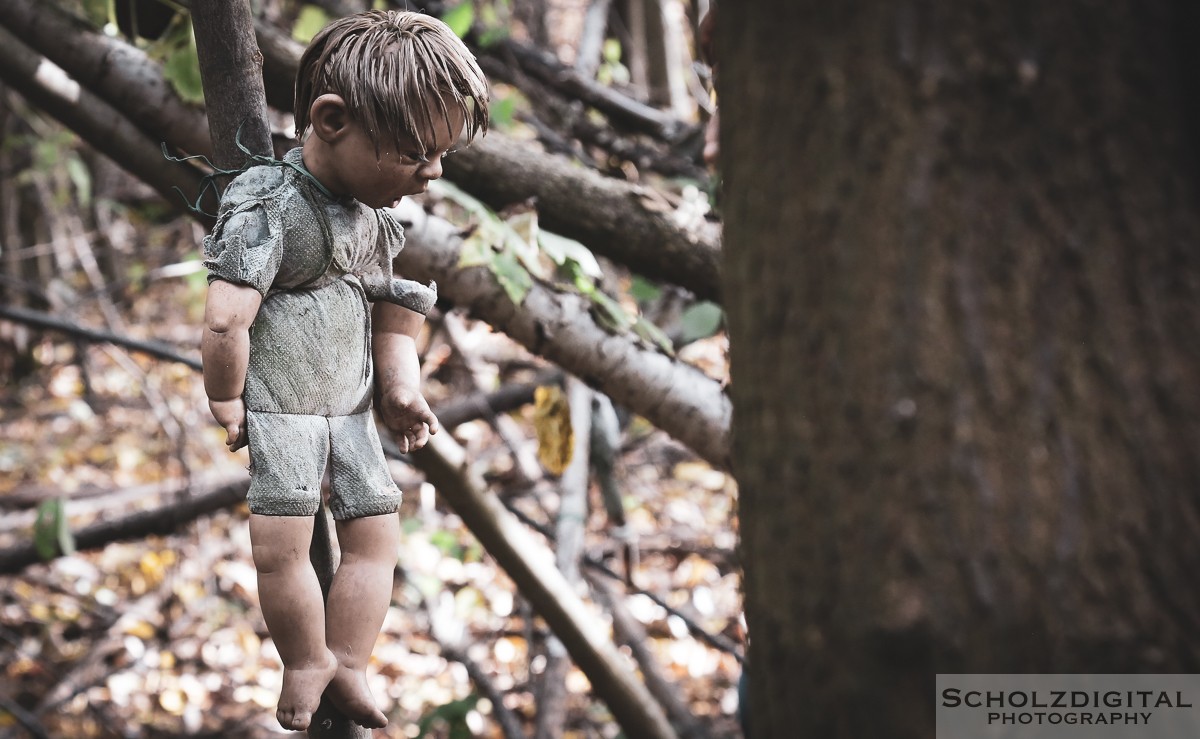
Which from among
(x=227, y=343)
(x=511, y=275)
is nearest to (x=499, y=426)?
(x=511, y=275)

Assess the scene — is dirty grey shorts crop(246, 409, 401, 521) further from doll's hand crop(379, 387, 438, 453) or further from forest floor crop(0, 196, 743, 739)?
forest floor crop(0, 196, 743, 739)

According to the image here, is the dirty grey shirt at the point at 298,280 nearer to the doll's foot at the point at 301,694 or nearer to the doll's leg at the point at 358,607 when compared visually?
the doll's leg at the point at 358,607

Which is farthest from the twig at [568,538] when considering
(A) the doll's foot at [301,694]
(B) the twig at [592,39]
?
(B) the twig at [592,39]

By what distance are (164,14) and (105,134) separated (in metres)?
0.32

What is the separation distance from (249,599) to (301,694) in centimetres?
297

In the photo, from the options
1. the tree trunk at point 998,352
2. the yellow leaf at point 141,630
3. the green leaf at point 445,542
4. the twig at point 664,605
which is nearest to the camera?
the tree trunk at point 998,352

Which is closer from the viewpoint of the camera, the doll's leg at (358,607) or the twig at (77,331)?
the doll's leg at (358,607)

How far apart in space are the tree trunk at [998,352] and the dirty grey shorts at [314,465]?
2.15ft

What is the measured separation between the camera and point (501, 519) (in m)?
2.30

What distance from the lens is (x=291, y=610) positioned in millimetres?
1114

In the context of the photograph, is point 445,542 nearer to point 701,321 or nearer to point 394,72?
point 701,321

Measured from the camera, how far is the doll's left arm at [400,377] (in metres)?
1.28

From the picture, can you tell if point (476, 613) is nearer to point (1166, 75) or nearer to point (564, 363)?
point (564, 363)

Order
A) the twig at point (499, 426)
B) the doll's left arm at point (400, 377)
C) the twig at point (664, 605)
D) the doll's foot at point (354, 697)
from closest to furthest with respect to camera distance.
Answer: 1. the doll's foot at point (354, 697)
2. the doll's left arm at point (400, 377)
3. the twig at point (664, 605)
4. the twig at point (499, 426)
